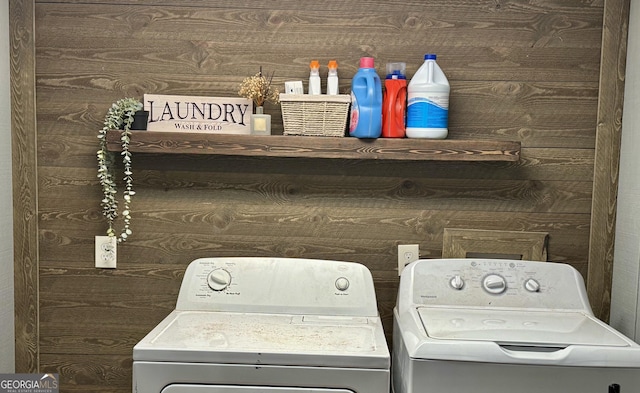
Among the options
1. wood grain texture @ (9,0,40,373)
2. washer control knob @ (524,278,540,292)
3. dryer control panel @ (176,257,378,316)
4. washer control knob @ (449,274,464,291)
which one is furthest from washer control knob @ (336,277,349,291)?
wood grain texture @ (9,0,40,373)

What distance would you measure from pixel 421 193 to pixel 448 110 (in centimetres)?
32

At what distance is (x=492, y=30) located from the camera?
96.0 inches

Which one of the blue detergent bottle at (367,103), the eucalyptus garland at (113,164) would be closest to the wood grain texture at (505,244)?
the blue detergent bottle at (367,103)

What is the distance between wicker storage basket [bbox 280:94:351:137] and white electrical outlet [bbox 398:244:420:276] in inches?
19.5

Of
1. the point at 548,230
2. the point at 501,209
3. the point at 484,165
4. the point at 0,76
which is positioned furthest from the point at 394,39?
the point at 0,76

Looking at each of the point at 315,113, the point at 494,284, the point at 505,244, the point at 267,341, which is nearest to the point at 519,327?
the point at 494,284

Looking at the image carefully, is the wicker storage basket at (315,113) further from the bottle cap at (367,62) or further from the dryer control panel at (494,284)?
the dryer control panel at (494,284)

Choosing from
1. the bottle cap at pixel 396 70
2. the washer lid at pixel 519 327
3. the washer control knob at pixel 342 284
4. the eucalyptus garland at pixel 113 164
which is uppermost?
the bottle cap at pixel 396 70

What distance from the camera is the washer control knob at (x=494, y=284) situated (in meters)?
2.25

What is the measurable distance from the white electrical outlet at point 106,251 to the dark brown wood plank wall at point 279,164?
3cm

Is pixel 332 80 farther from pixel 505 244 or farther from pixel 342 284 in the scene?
pixel 505 244

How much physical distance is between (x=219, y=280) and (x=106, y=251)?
503 mm

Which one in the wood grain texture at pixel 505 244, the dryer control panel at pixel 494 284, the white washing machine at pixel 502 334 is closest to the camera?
the white washing machine at pixel 502 334

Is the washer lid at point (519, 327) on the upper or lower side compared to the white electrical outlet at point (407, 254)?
lower
